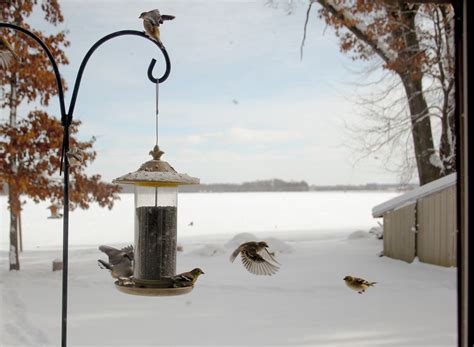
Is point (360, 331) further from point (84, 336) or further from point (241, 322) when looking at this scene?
point (84, 336)

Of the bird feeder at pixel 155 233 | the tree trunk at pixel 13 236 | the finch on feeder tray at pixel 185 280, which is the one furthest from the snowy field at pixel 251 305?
the finch on feeder tray at pixel 185 280

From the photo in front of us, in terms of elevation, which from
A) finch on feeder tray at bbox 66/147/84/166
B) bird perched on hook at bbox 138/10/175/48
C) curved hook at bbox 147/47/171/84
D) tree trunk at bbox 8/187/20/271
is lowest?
tree trunk at bbox 8/187/20/271

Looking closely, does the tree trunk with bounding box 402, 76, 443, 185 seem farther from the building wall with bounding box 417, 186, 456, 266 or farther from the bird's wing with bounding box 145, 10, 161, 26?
the bird's wing with bounding box 145, 10, 161, 26

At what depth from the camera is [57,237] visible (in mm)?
14562

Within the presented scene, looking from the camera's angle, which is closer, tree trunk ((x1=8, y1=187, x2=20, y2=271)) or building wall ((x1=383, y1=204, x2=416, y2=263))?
tree trunk ((x1=8, y1=187, x2=20, y2=271))

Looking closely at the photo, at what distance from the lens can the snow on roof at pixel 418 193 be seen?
8172 millimetres

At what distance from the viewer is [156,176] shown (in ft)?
8.00

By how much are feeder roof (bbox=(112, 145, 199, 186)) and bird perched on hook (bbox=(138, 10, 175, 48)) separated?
0.52 meters

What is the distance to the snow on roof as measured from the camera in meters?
8.17

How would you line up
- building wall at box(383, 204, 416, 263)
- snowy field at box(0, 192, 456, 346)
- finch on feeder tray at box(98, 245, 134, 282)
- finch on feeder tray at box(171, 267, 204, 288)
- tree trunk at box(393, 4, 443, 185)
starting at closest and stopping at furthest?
finch on feeder tray at box(171, 267, 204, 288), finch on feeder tray at box(98, 245, 134, 282), snowy field at box(0, 192, 456, 346), building wall at box(383, 204, 416, 263), tree trunk at box(393, 4, 443, 185)

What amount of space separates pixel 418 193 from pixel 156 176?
7026 mm

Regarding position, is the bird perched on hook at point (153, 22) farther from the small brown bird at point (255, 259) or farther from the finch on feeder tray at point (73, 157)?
the small brown bird at point (255, 259)

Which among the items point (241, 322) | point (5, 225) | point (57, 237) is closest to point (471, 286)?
point (241, 322)

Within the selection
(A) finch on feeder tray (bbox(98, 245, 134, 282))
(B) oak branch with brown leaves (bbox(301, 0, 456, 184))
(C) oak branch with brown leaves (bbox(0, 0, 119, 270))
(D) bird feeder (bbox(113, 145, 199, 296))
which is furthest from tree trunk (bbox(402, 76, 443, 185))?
(A) finch on feeder tray (bbox(98, 245, 134, 282))
